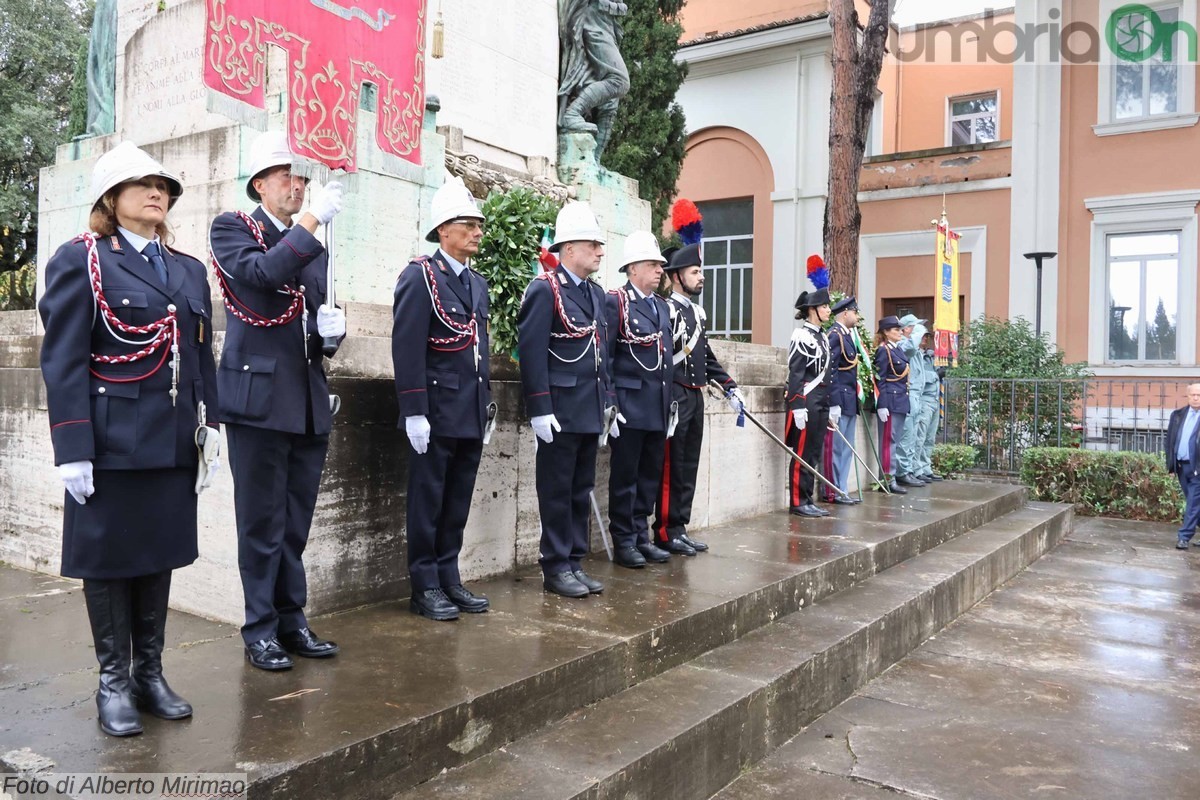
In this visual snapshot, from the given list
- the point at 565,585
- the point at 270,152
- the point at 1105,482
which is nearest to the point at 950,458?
the point at 1105,482

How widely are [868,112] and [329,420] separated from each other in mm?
12533

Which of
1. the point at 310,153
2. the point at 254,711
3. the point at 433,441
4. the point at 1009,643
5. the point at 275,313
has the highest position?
the point at 310,153

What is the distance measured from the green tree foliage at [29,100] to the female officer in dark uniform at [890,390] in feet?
46.2

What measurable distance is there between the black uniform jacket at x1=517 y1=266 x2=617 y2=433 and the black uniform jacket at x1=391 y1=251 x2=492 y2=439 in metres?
0.38

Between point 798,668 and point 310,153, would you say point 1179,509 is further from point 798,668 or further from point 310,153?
point 310,153

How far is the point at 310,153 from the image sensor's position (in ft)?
16.5

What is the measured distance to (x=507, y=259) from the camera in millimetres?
5238

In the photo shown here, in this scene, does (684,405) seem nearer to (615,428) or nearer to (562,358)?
(615,428)

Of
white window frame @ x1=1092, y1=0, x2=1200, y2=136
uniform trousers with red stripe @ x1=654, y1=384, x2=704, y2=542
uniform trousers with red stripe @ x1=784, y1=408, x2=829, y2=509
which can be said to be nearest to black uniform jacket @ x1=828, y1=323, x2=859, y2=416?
uniform trousers with red stripe @ x1=784, y1=408, x2=829, y2=509

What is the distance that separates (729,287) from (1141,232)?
7388 mm

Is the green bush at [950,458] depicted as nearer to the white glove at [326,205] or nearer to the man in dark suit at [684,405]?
the man in dark suit at [684,405]

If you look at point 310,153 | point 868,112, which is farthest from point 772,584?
point 868,112

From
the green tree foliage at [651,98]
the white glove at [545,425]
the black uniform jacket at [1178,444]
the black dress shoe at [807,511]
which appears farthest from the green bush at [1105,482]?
the white glove at [545,425]

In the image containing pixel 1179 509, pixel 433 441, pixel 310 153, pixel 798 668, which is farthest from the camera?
pixel 1179 509
